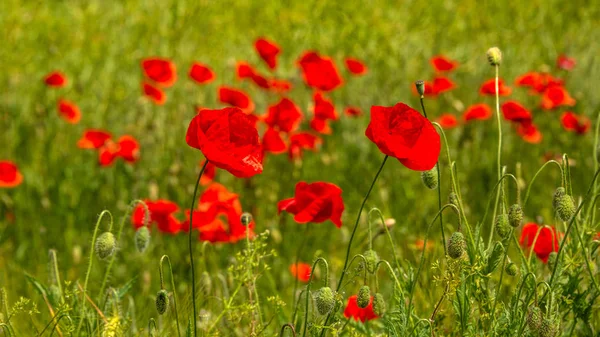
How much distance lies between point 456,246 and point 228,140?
447 millimetres

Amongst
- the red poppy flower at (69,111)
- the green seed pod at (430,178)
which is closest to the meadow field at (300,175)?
the green seed pod at (430,178)

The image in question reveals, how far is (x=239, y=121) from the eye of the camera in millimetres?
1614

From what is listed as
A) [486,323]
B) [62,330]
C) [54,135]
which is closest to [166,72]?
[54,135]

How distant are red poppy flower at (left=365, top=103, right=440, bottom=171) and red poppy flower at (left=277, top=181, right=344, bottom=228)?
37 cm

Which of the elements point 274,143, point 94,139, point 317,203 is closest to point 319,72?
point 274,143

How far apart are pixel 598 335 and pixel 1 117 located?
3.11m

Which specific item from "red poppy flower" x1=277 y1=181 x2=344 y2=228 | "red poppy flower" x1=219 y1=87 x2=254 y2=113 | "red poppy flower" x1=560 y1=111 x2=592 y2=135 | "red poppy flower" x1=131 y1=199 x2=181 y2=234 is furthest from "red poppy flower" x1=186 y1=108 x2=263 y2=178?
"red poppy flower" x1=560 y1=111 x2=592 y2=135

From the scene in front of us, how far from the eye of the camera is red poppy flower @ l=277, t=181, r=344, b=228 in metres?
1.94

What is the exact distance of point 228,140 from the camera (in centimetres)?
156

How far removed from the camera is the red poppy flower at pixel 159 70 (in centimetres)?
354

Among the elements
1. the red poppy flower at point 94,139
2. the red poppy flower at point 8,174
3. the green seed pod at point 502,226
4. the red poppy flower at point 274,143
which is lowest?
the red poppy flower at point 8,174

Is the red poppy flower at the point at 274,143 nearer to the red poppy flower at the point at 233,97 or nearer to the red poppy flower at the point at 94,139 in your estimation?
the red poppy flower at the point at 233,97

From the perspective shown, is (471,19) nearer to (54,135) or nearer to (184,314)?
(54,135)

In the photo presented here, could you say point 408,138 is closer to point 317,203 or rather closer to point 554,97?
point 317,203
